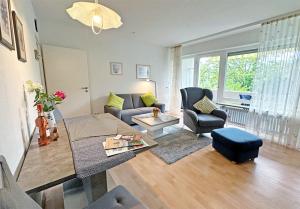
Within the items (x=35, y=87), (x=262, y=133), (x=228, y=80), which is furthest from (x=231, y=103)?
(x=35, y=87)

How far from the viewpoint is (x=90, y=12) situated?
133 cm

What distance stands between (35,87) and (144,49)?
156 inches

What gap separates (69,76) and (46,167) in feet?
10.0

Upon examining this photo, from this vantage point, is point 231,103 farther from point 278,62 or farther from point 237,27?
point 237,27

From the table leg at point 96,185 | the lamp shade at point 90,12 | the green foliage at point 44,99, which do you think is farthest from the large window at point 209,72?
the green foliage at point 44,99

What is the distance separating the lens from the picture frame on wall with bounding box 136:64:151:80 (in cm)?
470

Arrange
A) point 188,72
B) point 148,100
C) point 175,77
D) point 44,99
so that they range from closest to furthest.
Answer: point 44,99 → point 148,100 → point 175,77 → point 188,72

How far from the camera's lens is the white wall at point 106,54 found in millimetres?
3373

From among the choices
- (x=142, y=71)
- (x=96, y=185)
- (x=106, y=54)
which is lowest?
(x=96, y=185)

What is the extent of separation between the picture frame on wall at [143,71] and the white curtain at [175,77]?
88 cm

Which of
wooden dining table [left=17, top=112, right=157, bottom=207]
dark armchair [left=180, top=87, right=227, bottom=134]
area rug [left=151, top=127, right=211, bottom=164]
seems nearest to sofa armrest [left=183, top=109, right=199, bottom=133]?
dark armchair [left=180, top=87, right=227, bottom=134]

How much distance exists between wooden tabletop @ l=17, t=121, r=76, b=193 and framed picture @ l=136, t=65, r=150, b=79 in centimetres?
373

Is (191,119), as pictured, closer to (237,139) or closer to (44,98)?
(237,139)

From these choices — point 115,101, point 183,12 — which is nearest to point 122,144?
point 183,12
